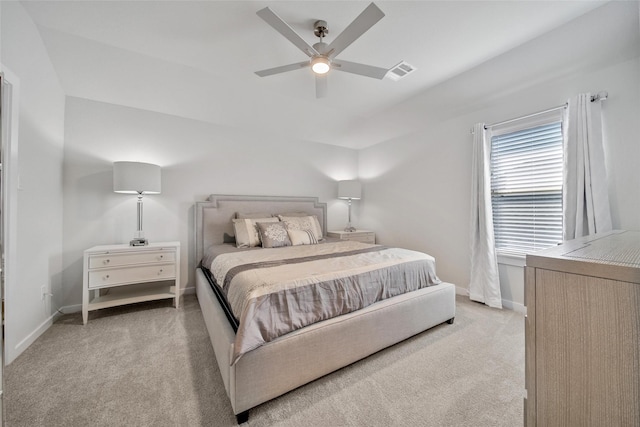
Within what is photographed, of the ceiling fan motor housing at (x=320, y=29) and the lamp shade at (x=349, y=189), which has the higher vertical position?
the ceiling fan motor housing at (x=320, y=29)

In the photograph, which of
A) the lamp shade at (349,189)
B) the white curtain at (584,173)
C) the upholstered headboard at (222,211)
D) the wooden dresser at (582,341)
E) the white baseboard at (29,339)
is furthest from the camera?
the lamp shade at (349,189)

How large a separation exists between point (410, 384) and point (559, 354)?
1.22 meters

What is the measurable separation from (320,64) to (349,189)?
2575 millimetres

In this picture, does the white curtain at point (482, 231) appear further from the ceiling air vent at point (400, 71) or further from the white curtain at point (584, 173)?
the ceiling air vent at point (400, 71)

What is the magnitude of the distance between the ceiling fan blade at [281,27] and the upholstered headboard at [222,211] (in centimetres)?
225

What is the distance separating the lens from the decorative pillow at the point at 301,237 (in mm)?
3084

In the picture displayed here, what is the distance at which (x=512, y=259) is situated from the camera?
8.86 feet

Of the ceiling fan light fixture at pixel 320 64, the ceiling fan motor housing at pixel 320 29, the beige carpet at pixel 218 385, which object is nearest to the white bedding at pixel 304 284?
the beige carpet at pixel 218 385

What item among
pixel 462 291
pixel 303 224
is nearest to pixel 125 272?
pixel 303 224

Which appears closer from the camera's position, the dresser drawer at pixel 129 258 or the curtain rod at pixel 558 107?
the curtain rod at pixel 558 107

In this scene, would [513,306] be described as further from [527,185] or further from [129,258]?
[129,258]

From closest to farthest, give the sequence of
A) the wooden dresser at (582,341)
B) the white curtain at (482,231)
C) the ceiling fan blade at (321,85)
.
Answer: the wooden dresser at (582,341), the ceiling fan blade at (321,85), the white curtain at (482,231)

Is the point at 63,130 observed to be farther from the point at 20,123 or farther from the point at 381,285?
the point at 381,285

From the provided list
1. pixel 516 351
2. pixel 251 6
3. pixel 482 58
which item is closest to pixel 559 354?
pixel 516 351
